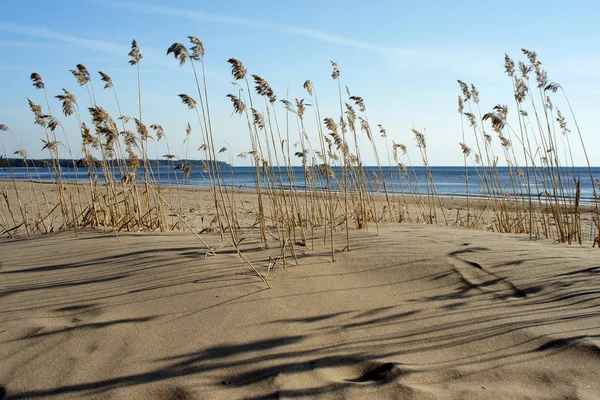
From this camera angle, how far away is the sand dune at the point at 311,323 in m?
1.62

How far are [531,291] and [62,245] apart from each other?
3.02 metres

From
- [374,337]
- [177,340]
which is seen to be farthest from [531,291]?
[177,340]

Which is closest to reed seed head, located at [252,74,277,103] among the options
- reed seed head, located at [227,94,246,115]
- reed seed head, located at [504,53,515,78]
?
reed seed head, located at [227,94,246,115]

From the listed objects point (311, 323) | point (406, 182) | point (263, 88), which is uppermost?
point (263, 88)

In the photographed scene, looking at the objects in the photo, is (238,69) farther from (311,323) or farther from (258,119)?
(311,323)

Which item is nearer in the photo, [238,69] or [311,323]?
[311,323]

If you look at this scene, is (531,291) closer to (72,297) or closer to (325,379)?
(325,379)

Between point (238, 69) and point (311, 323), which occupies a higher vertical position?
point (238, 69)

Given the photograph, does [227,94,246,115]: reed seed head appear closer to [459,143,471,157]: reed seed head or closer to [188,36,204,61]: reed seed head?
[188,36,204,61]: reed seed head

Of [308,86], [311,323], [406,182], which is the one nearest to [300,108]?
[308,86]

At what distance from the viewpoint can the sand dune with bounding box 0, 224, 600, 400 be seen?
1.62 m

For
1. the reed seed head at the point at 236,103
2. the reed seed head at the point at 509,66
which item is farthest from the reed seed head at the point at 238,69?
the reed seed head at the point at 509,66

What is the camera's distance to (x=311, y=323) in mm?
2059

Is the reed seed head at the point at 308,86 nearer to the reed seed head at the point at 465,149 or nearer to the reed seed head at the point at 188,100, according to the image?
the reed seed head at the point at 188,100
